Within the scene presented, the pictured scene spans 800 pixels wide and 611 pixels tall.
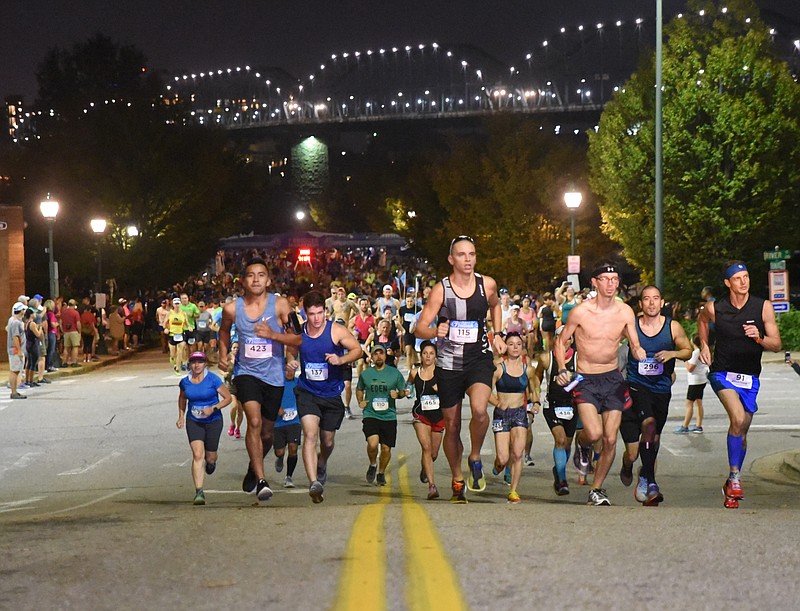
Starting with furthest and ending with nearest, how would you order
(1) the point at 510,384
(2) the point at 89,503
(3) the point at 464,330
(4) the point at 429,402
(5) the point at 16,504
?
1. (5) the point at 16,504
2. (2) the point at 89,503
3. (1) the point at 510,384
4. (4) the point at 429,402
5. (3) the point at 464,330

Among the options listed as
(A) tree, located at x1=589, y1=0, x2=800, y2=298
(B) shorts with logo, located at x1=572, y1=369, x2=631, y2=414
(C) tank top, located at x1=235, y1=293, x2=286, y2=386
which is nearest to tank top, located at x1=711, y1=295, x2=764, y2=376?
(B) shorts with logo, located at x1=572, y1=369, x2=631, y2=414

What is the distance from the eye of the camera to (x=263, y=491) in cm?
1051

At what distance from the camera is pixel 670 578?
5.75m

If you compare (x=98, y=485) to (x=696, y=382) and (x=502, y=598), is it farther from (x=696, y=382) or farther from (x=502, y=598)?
(x=502, y=598)

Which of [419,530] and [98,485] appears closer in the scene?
[419,530]

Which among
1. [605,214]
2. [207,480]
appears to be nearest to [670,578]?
[207,480]

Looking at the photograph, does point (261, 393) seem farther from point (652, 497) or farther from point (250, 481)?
point (652, 497)

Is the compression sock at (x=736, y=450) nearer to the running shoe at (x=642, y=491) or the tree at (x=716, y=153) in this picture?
the running shoe at (x=642, y=491)

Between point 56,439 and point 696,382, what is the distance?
9.13m

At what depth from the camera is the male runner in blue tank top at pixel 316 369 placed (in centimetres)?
1088

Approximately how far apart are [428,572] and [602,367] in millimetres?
4721

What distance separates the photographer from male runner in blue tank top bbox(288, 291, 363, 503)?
35.7 feet

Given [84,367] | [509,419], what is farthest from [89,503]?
[84,367]

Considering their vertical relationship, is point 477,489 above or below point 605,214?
below
